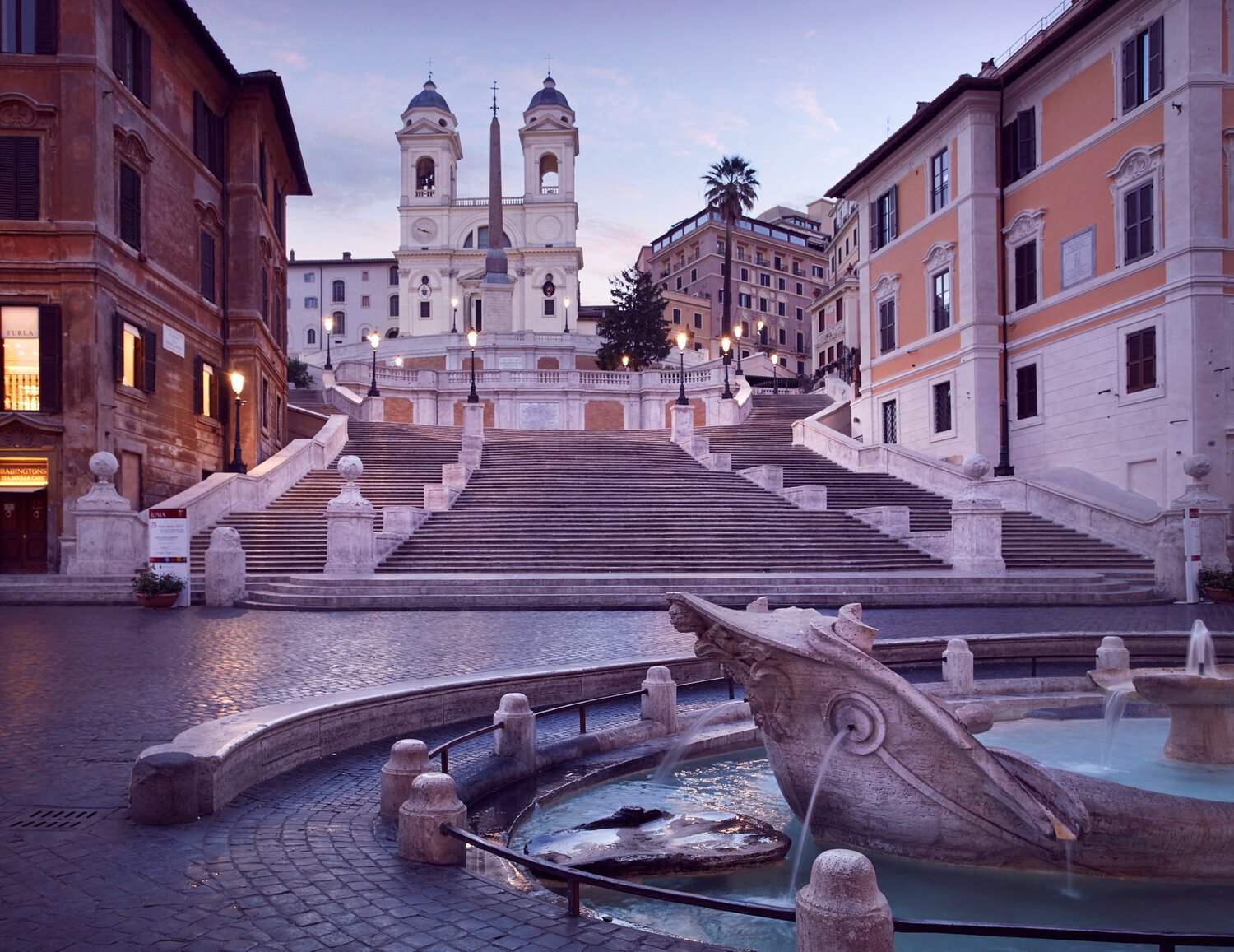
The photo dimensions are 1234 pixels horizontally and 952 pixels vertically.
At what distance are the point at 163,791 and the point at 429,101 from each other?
94.6 m

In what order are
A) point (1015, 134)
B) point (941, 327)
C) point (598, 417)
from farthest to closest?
point (598, 417) → point (941, 327) → point (1015, 134)

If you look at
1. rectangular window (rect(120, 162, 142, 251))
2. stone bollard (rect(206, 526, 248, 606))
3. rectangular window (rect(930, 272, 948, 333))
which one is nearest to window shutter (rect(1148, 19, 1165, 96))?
rectangular window (rect(930, 272, 948, 333))

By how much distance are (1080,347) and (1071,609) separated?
13.3 meters

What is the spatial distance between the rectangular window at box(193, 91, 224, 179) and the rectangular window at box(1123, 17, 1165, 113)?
26959mm

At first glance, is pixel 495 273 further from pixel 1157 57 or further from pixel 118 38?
pixel 1157 57

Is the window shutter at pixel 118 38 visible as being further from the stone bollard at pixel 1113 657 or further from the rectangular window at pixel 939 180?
the rectangular window at pixel 939 180

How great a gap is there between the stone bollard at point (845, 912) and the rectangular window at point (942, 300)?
3176cm

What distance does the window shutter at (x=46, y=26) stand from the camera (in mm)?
22844

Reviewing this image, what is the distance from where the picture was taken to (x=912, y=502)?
2708cm

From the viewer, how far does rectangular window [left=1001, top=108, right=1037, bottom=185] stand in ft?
99.3

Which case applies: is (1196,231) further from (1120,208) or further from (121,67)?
(121,67)

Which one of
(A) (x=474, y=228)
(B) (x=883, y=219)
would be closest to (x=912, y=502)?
(B) (x=883, y=219)

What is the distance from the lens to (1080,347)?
27.6 meters

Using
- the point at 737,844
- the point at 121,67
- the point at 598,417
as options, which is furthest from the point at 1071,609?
the point at 598,417
